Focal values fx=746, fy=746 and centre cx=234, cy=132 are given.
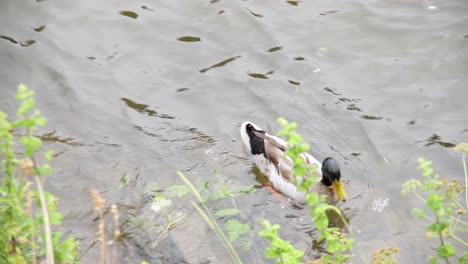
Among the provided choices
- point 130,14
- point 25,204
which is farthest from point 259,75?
point 25,204

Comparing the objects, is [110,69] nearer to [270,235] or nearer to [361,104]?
[361,104]

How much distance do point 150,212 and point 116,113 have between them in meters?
1.65

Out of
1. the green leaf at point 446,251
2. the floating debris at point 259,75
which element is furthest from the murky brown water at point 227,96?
the green leaf at point 446,251

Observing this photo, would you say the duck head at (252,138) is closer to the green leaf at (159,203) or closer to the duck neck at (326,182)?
the duck neck at (326,182)

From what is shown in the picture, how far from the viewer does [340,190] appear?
24.3 feet

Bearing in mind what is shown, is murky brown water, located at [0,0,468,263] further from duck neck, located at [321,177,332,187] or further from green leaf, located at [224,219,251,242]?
duck neck, located at [321,177,332,187]

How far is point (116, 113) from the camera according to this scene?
818cm

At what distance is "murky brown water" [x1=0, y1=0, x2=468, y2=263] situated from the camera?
710 centimetres

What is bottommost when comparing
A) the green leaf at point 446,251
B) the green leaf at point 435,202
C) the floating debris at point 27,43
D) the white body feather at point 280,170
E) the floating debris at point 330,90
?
the white body feather at point 280,170

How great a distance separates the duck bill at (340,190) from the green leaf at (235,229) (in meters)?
1.17

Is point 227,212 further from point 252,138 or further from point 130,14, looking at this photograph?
point 130,14

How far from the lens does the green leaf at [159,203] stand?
275 inches

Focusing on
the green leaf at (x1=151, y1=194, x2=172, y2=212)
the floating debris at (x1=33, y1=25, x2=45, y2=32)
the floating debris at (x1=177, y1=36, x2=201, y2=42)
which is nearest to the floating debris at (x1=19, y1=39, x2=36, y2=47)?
the floating debris at (x1=33, y1=25, x2=45, y2=32)

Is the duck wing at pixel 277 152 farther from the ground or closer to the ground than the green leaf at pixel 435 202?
closer to the ground
